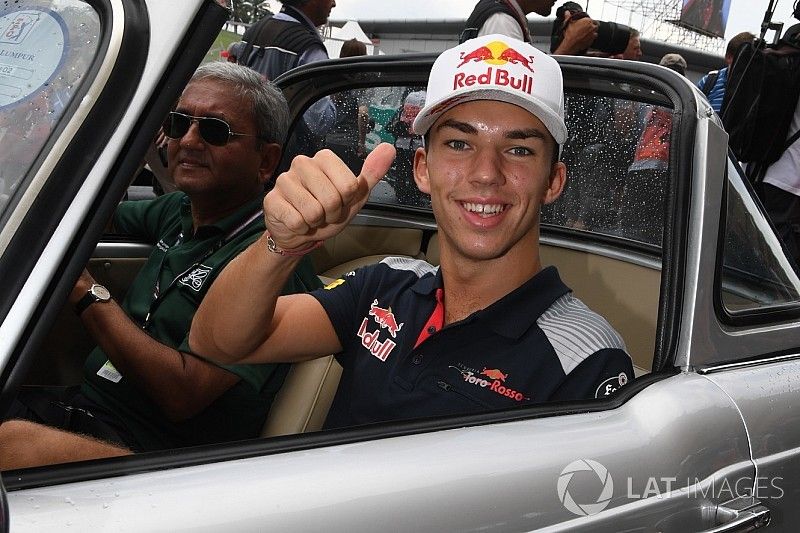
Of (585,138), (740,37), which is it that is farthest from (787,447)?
(740,37)

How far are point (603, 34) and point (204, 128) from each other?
2.88 meters

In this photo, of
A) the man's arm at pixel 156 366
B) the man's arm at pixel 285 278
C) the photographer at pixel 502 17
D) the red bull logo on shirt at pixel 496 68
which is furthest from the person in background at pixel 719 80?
the man's arm at pixel 156 366

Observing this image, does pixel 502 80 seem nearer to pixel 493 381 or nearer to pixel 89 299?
pixel 493 381

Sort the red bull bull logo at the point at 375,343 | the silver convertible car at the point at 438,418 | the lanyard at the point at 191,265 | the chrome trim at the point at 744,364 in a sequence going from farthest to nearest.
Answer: the lanyard at the point at 191,265 < the red bull bull logo at the point at 375,343 < the chrome trim at the point at 744,364 < the silver convertible car at the point at 438,418

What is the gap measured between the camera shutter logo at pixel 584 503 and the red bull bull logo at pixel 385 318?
644mm

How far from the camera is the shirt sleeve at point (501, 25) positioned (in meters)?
3.45

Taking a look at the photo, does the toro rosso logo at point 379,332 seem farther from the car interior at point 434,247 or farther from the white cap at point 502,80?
the white cap at point 502,80

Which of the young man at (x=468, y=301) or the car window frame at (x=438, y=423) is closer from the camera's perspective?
the car window frame at (x=438, y=423)

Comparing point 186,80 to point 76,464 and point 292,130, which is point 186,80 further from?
point 292,130

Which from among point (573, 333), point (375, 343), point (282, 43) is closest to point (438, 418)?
point (573, 333)

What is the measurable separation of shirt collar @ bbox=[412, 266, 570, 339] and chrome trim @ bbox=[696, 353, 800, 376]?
0.32m

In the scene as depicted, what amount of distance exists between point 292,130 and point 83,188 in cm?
187

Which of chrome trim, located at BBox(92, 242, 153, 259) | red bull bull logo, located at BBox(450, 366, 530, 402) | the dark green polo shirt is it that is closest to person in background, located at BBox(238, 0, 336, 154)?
chrome trim, located at BBox(92, 242, 153, 259)

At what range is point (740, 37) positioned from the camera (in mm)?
5742
